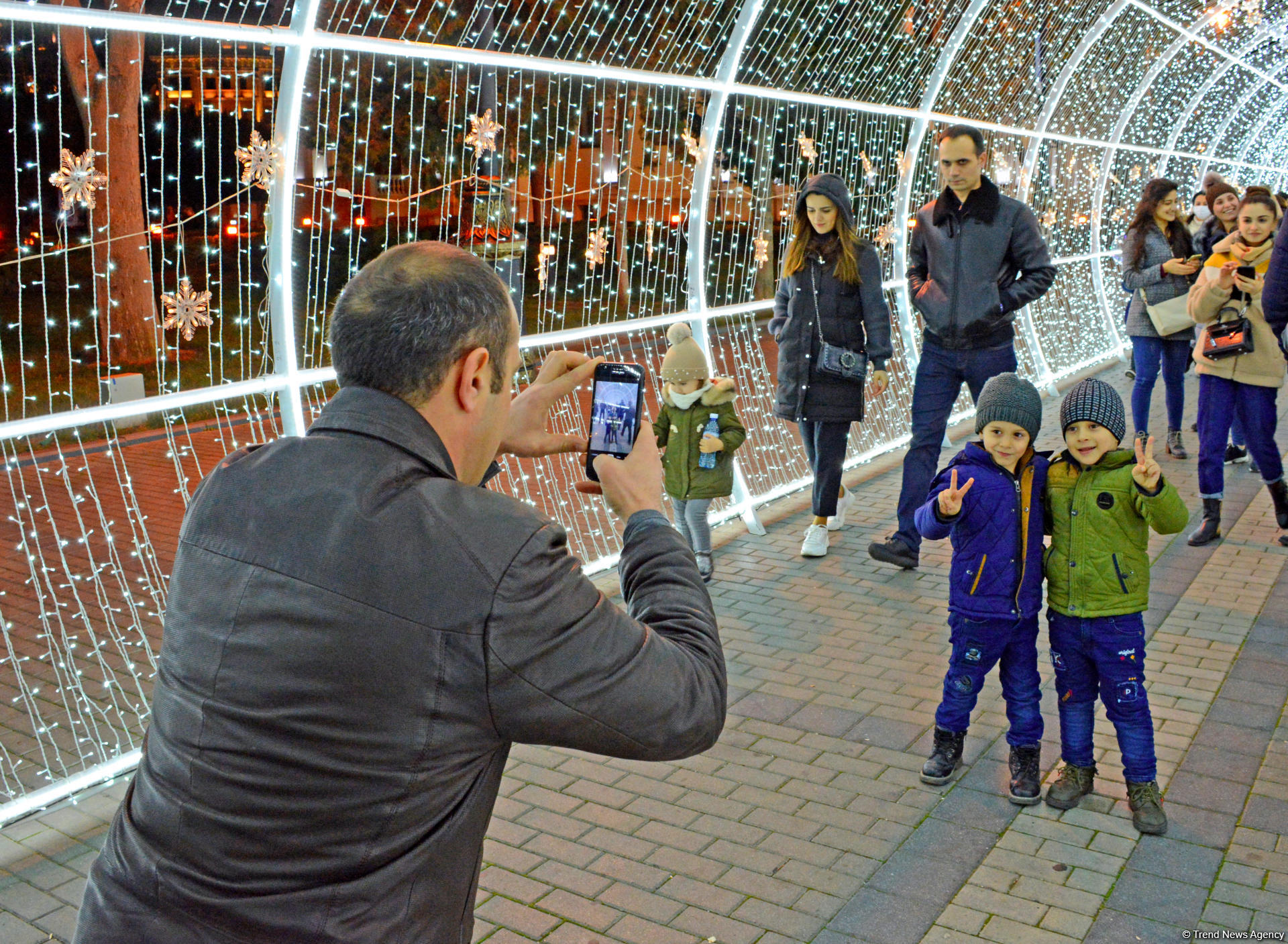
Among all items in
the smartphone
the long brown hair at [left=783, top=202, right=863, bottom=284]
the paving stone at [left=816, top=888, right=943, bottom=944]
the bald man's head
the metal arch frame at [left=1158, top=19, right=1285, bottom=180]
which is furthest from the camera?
the metal arch frame at [left=1158, top=19, right=1285, bottom=180]

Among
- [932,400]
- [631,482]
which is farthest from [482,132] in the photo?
[631,482]

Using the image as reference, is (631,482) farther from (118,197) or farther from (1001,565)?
(118,197)

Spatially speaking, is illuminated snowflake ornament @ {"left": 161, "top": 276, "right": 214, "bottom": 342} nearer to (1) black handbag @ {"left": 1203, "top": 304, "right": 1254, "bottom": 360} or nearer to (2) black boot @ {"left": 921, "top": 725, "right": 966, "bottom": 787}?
(2) black boot @ {"left": 921, "top": 725, "right": 966, "bottom": 787}

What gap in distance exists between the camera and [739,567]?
6680mm

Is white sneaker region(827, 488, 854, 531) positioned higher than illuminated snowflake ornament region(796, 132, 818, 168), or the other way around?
illuminated snowflake ornament region(796, 132, 818, 168)

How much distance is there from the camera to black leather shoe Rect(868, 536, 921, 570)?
21.4 feet

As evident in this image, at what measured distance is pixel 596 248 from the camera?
6430mm

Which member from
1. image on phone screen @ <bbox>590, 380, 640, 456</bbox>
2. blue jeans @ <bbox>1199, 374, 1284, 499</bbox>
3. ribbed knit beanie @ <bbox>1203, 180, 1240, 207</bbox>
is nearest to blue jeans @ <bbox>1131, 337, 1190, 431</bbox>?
ribbed knit beanie @ <bbox>1203, 180, 1240, 207</bbox>

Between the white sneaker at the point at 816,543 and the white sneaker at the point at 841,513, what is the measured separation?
433 mm

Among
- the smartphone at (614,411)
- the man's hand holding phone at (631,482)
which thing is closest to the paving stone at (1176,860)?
the smartphone at (614,411)

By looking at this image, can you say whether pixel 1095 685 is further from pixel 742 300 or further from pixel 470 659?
pixel 742 300

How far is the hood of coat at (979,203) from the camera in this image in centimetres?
625

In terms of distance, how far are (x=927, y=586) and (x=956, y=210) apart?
1.93m

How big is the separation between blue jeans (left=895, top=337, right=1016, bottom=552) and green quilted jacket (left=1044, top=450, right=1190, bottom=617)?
7.64ft
